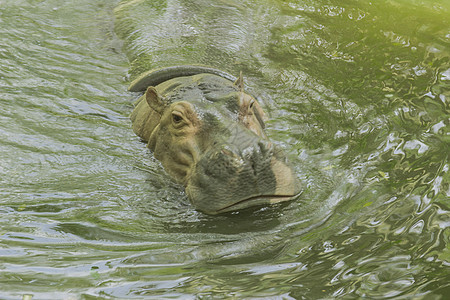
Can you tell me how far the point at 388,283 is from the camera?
289 centimetres

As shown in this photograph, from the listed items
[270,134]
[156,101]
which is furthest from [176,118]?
[270,134]

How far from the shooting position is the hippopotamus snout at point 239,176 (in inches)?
159

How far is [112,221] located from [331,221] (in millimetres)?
1604

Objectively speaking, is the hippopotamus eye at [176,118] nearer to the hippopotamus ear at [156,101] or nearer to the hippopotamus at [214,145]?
the hippopotamus at [214,145]

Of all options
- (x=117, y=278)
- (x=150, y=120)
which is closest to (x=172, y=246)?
(x=117, y=278)

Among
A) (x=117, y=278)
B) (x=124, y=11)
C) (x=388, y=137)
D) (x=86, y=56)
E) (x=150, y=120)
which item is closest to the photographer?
(x=117, y=278)

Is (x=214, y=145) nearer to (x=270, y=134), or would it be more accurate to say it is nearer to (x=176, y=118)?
(x=176, y=118)

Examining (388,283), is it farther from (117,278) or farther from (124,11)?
(124,11)

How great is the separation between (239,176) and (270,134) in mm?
2173

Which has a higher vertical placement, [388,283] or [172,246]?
[388,283]

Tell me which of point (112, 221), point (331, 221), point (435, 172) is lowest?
point (112, 221)

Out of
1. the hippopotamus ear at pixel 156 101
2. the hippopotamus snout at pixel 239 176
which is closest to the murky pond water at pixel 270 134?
the hippopotamus snout at pixel 239 176

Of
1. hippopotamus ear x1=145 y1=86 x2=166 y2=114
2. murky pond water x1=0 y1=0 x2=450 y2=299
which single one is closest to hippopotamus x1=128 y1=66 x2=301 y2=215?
hippopotamus ear x1=145 y1=86 x2=166 y2=114

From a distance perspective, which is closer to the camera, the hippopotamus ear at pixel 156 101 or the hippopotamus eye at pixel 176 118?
the hippopotamus eye at pixel 176 118
